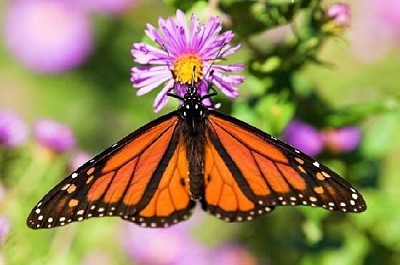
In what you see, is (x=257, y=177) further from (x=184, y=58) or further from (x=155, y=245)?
(x=155, y=245)

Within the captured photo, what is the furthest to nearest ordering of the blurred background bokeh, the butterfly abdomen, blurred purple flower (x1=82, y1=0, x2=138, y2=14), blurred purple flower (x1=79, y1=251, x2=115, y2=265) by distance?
blurred purple flower (x1=82, y1=0, x2=138, y2=14)
blurred purple flower (x1=79, y1=251, x2=115, y2=265)
the blurred background bokeh
the butterfly abdomen

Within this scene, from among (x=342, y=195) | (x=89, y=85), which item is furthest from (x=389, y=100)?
(x=89, y=85)

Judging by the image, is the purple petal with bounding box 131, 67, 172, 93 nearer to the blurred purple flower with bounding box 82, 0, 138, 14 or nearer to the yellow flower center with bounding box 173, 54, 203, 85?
the yellow flower center with bounding box 173, 54, 203, 85

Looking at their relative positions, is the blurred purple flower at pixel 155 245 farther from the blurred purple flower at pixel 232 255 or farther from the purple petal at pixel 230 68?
the purple petal at pixel 230 68

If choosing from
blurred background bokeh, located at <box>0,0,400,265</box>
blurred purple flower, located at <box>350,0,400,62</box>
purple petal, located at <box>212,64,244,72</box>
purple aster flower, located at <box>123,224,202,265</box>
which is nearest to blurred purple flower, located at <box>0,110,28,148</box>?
blurred background bokeh, located at <box>0,0,400,265</box>

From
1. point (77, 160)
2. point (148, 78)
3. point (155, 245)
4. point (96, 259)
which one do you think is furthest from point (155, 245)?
point (148, 78)

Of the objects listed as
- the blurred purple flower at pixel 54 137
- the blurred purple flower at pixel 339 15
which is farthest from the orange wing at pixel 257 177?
the blurred purple flower at pixel 54 137
